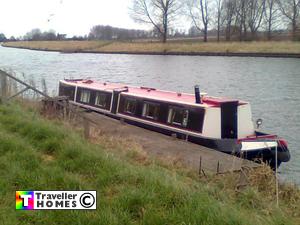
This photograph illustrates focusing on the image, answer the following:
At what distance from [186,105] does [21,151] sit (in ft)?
21.0

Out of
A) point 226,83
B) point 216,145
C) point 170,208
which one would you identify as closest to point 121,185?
point 170,208

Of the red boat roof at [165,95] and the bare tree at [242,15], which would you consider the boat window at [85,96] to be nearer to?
the red boat roof at [165,95]

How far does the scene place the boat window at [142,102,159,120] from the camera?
12.2 meters

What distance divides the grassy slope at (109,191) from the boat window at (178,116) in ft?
17.6

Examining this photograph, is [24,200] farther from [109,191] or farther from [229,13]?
[229,13]

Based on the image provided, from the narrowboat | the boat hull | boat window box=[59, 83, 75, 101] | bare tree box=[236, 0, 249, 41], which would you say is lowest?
the boat hull

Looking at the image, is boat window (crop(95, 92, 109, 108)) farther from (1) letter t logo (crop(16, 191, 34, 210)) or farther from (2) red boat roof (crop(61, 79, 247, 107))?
(1) letter t logo (crop(16, 191, 34, 210))

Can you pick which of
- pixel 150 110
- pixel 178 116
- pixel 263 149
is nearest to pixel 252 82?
pixel 150 110

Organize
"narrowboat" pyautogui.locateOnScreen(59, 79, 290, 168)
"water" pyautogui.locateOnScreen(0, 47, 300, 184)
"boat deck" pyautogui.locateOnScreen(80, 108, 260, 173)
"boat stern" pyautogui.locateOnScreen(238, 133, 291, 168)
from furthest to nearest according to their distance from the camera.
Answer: "water" pyautogui.locateOnScreen(0, 47, 300, 184) < "narrowboat" pyautogui.locateOnScreen(59, 79, 290, 168) < "boat stern" pyautogui.locateOnScreen(238, 133, 291, 168) < "boat deck" pyautogui.locateOnScreen(80, 108, 260, 173)

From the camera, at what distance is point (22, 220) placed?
3.75 metres

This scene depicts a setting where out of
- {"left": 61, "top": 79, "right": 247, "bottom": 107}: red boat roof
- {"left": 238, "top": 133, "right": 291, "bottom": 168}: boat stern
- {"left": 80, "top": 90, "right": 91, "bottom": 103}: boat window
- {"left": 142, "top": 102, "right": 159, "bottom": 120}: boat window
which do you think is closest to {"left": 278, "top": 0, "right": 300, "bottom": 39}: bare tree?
{"left": 61, "top": 79, "right": 247, "bottom": 107}: red boat roof

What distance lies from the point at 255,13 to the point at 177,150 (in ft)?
202

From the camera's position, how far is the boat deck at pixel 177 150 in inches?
324

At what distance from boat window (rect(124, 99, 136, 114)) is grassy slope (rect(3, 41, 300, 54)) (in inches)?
1377
